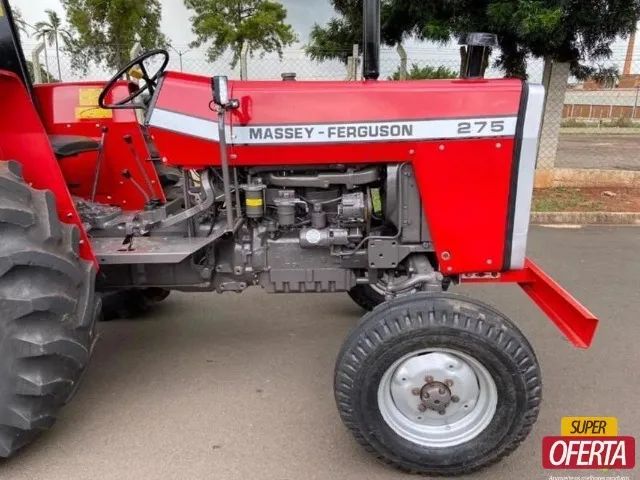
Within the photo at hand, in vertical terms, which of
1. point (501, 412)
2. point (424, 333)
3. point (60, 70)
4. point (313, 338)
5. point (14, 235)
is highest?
point (60, 70)

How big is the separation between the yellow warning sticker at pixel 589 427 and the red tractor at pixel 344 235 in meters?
0.47

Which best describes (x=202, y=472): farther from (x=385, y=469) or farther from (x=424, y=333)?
(x=424, y=333)

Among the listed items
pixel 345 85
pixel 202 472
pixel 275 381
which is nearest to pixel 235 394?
pixel 275 381

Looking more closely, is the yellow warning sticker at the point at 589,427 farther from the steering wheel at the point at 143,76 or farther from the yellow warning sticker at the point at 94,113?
the yellow warning sticker at the point at 94,113

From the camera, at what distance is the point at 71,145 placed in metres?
3.24

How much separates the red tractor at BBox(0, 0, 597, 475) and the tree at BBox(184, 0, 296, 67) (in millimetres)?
23614

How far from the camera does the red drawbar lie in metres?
2.56

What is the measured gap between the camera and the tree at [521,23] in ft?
21.0

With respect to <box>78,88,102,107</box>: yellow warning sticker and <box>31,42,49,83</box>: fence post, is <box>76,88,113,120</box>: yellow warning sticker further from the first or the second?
<box>31,42,49,83</box>: fence post

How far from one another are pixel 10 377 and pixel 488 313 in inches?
76.2

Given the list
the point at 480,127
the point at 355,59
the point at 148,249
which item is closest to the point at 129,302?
the point at 148,249

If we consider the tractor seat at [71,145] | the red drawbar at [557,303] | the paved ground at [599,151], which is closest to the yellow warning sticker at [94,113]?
the tractor seat at [71,145]

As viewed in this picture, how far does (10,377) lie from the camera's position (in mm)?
2295

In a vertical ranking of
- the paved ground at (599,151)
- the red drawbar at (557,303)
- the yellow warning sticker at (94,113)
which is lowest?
the paved ground at (599,151)
